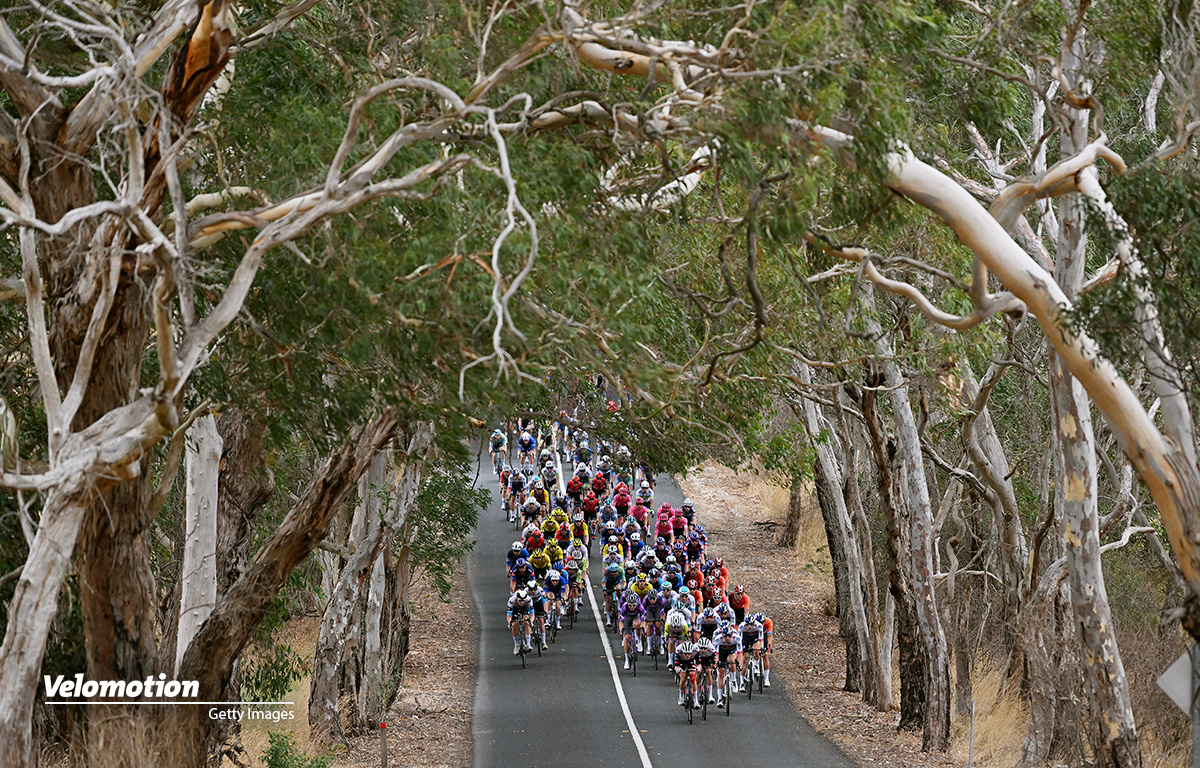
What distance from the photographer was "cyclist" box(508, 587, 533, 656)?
89.0ft

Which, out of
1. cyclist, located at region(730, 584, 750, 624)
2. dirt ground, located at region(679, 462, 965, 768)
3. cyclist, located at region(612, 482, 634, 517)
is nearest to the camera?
dirt ground, located at region(679, 462, 965, 768)

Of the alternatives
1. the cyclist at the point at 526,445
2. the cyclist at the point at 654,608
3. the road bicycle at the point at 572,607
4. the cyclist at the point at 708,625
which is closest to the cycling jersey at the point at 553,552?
the road bicycle at the point at 572,607

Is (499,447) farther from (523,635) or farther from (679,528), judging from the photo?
(523,635)

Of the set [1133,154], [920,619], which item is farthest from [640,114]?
[920,619]

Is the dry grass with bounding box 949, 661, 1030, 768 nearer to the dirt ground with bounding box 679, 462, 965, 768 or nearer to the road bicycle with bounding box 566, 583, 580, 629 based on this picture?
the dirt ground with bounding box 679, 462, 965, 768

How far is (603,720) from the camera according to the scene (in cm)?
2334

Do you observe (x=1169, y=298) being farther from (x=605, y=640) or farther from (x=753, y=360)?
(x=605, y=640)

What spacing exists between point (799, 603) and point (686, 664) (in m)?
13.0

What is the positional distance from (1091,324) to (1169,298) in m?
0.57

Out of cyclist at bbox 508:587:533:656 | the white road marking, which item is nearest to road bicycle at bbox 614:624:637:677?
the white road marking

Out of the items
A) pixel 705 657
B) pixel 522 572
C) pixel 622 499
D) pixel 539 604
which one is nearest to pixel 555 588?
pixel 522 572

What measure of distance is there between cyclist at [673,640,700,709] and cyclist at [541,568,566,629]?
5.26 meters

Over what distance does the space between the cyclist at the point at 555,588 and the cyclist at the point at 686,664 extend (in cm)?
526

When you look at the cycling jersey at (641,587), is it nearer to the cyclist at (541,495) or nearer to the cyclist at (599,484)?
the cyclist at (541,495)
